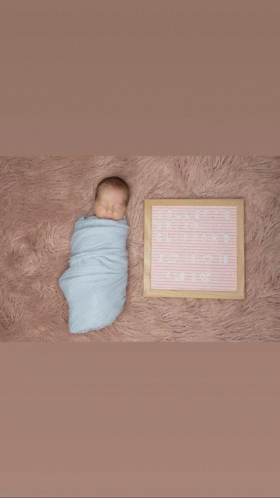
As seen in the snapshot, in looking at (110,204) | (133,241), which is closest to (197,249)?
(133,241)

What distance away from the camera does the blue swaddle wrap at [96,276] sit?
1.42 meters

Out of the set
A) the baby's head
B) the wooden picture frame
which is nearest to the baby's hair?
the baby's head

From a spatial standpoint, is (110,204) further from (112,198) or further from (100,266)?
(100,266)

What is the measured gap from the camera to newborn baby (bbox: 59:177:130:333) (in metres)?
1.42

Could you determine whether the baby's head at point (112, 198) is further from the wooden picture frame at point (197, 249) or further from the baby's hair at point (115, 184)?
the wooden picture frame at point (197, 249)

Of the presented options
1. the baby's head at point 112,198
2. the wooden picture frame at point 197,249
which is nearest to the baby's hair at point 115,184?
the baby's head at point 112,198

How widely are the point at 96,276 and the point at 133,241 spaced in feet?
0.71

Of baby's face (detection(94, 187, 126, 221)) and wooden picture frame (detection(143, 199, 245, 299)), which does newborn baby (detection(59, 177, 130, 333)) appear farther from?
wooden picture frame (detection(143, 199, 245, 299))

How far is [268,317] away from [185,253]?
1.39 ft

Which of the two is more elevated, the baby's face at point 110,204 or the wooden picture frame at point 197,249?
the baby's face at point 110,204

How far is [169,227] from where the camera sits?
1.48 meters

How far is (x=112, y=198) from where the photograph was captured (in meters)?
1.43

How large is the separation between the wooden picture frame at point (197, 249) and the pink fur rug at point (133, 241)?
0.10ft

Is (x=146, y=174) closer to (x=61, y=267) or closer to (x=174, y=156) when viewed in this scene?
(x=174, y=156)
